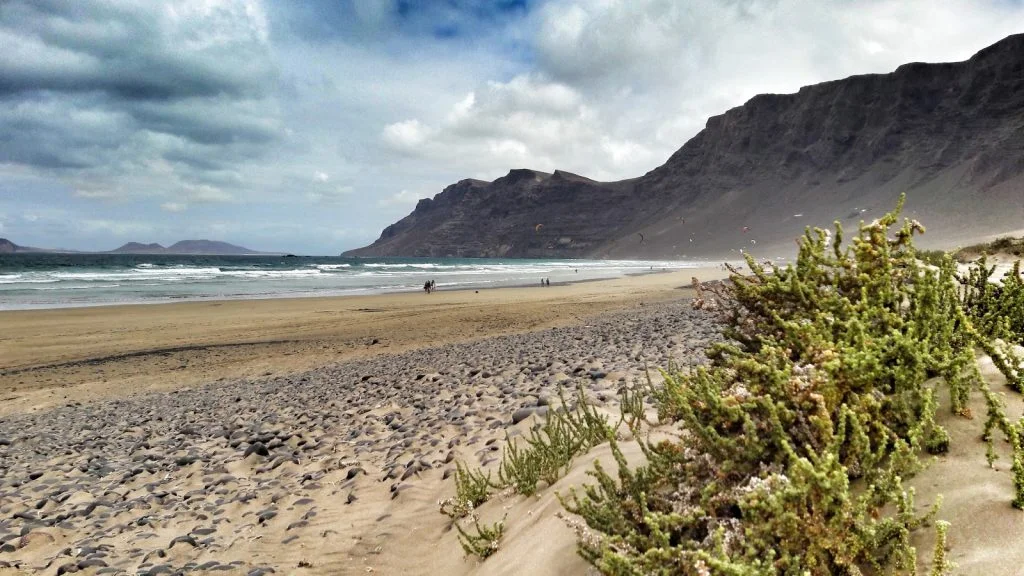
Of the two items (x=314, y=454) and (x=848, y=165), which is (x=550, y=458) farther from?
(x=848, y=165)

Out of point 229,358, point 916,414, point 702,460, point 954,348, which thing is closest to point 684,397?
point 702,460

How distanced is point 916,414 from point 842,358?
41 centimetres

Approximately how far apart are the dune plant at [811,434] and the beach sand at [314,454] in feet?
0.80

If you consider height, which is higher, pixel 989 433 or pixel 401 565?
pixel 989 433

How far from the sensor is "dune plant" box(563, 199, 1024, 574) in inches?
68.9

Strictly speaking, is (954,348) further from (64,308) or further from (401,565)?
(64,308)

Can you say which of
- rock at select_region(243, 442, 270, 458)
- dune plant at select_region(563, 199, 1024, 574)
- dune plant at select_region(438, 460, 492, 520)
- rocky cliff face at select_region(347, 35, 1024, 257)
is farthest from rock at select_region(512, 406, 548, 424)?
rocky cliff face at select_region(347, 35, 1024, 257)

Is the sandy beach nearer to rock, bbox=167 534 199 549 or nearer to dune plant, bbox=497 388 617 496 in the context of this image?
rock, bbox=167 534 199 549

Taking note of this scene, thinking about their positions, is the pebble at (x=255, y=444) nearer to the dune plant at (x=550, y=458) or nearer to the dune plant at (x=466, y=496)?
the dune plant at (x=466, y=496)

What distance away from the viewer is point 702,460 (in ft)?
7.46

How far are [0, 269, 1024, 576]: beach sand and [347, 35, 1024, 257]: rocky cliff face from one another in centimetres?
9207

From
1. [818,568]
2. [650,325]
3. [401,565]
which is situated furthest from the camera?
[650,325]

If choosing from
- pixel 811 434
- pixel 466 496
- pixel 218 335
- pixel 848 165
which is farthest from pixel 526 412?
pixel 848 165

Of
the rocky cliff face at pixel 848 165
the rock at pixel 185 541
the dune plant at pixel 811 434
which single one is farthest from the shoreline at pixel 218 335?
the rocky cliff face at pixel 848 165
